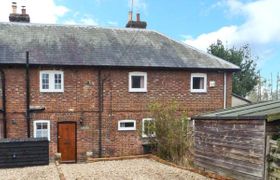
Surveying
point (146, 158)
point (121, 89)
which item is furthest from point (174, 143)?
point (121, 89)

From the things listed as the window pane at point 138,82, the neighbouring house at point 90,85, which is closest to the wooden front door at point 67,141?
the neighbouring house at point 90,85

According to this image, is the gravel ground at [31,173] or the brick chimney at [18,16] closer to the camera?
the gravel ground at [31,173]

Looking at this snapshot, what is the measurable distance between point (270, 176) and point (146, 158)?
8.12 meters

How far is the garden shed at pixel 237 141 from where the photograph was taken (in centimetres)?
958

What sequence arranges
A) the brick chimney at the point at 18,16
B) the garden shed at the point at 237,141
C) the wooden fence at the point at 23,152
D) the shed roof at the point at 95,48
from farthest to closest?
the brick chimney at the point at 18,16 < the shed roof at the point at 95,48 < the wooden fence at the point at 23,152 < the garden shed at the point at 237,141

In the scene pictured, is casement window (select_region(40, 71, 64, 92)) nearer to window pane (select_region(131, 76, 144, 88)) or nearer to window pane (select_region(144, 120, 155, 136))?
window pane (select_region(131, 76, 144, 88))

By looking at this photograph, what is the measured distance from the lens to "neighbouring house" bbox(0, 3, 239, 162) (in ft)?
58.8

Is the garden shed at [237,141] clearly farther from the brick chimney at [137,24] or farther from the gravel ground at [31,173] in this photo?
the brick chimney at [137,24]

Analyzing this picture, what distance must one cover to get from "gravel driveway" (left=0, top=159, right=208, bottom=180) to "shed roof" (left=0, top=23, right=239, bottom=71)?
21.2 feet

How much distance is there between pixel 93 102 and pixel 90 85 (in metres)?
0.95

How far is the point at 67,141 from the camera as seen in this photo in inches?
732

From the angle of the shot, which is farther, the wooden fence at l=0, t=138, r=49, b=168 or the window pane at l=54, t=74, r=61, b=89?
the window pane at l=54, t=74, r=61, b=89

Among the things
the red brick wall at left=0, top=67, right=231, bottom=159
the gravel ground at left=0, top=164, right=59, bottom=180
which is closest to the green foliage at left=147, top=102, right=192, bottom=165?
the red brick wall at left=0, top=67, right=231, bottom=159

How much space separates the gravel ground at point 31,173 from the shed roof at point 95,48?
6.14m
